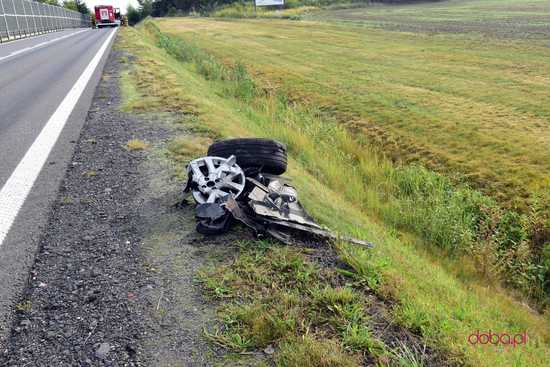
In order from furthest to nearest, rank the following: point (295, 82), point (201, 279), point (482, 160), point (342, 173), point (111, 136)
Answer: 1. point (295, 82)
2. point (482, 160)
3. point (342, 173)
4. point (111, 136)
5. point (201, 279)

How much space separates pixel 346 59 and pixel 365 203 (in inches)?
611

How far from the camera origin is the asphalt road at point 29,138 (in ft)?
10.6

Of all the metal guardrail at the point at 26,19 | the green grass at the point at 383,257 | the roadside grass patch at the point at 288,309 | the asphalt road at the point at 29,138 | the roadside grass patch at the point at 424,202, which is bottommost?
the roadside grass patch at the point at 424,202

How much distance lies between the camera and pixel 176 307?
2.94m

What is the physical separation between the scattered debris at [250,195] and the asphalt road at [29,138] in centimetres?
132

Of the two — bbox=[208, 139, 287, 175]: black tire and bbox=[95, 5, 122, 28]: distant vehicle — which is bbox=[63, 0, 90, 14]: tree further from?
bbox=[208, 139, 287, 175]: black tire

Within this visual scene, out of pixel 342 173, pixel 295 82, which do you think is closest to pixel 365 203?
pixel 342 173

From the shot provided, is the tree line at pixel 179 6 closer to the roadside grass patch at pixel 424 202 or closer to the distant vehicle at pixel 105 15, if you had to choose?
the distant vehicle at pixel 105 15

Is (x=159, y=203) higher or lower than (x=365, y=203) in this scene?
higher

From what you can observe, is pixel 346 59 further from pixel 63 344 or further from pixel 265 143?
pixel 63 344

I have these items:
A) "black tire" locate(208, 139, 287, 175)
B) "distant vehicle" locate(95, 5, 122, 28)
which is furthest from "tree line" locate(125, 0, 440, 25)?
"black tire" locate(208, 139, 287, 175)

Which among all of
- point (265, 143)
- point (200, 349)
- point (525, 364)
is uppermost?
point (265, 143)

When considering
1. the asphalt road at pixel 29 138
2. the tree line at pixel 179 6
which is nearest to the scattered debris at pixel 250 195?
the asphalt road at pixel 29 138

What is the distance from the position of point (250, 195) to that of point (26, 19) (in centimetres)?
3741
